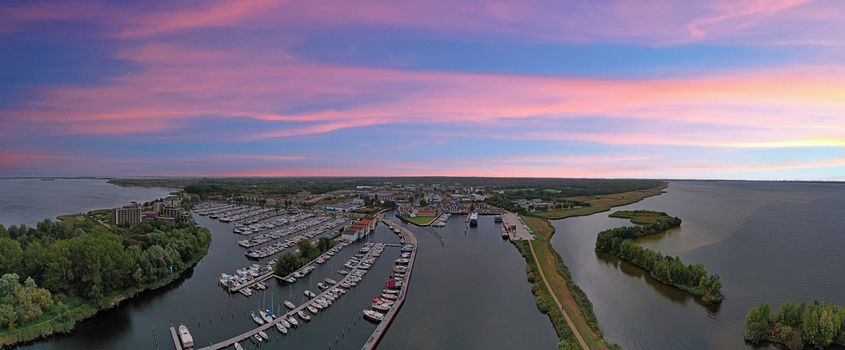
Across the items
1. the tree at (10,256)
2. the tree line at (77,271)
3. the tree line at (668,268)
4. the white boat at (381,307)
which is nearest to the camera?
the tree line at (77,271)

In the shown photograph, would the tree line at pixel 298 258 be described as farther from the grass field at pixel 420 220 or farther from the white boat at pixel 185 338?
the grass field at pixel 420 220

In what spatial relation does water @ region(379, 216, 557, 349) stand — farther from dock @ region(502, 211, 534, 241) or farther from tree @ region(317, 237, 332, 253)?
tree @ region(317, 237, 332, 253)

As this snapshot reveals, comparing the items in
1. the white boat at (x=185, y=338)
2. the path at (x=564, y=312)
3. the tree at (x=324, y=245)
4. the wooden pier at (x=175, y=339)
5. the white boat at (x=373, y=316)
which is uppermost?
the tree at (x=324, y=245)

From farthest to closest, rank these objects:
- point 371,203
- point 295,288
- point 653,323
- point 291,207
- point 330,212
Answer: point 371,203, point 291,207, point 330,212, point 295,288, point 653,323

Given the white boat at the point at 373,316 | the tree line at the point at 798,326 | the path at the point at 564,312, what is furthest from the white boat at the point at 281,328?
the tree line at the point at 798,326

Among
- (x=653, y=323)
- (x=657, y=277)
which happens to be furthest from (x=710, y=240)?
(x=653, y=323)

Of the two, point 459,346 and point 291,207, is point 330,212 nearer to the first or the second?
point 291,207
